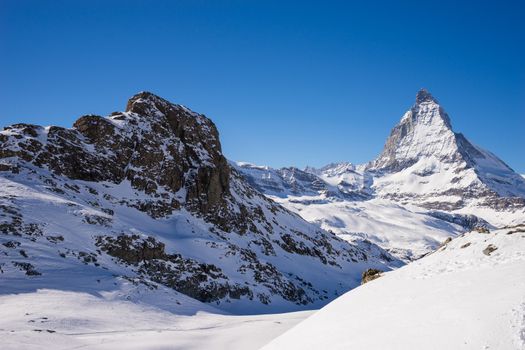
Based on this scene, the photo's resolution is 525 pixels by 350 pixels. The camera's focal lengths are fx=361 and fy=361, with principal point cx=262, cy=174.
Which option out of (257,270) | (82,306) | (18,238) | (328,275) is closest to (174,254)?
(257,270)

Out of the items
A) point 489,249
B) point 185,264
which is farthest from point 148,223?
point 489,249

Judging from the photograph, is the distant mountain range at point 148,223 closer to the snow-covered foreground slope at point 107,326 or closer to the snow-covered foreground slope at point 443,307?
the snow-covered foreground slope at point 107,326

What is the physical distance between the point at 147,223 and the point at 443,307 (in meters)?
59.2

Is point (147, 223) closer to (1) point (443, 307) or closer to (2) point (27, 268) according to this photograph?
(2) point (27, 268)

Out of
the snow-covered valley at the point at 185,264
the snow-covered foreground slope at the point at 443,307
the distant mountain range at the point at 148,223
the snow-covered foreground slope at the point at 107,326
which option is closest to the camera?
the snow-covered foreground slope at the point at 443,307

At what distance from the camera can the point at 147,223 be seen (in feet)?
212

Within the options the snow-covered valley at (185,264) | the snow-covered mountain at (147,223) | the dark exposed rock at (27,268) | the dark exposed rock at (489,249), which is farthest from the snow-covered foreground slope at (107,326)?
the dark exposed rock at (489,249)

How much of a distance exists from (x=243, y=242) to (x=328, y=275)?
82.9 feet

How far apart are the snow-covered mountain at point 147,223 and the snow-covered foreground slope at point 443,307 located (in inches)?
1148

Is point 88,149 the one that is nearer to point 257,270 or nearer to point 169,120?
point 169,120

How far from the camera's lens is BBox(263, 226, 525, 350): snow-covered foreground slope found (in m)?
9.86

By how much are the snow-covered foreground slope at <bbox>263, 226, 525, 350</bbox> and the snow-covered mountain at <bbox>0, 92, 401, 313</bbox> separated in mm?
29150

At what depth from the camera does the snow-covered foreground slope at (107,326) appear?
22.8m

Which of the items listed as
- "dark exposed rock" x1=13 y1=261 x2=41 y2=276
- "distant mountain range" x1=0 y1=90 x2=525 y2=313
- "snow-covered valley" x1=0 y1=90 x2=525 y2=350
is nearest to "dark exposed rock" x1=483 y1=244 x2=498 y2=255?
"snow-covered valley" x1=0 y1=90 x2=525 y2=350
